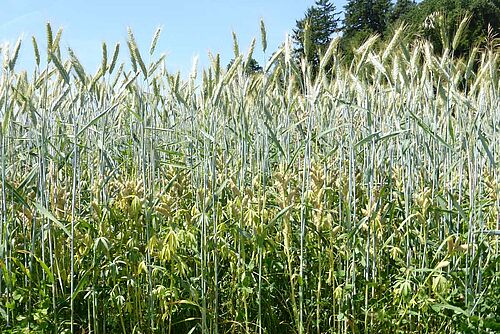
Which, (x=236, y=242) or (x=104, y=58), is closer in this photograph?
(x=104, y=58)

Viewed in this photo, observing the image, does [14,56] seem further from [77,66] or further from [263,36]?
[263,36]

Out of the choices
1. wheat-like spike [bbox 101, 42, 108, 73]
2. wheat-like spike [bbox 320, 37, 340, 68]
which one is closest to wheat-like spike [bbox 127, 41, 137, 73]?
wheat-like spike [bbox 101, 42, 108, 73]

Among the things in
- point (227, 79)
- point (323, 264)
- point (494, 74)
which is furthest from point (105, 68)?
point (494, 74)

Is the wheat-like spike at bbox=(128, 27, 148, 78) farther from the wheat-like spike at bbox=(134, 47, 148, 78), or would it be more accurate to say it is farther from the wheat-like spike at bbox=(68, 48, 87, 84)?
the wheat-like spike at bbox=(68, 48, 87, 84)

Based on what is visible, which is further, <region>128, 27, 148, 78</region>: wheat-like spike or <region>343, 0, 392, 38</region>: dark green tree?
<region>343, 0, 392, 38</region>: dark green tree

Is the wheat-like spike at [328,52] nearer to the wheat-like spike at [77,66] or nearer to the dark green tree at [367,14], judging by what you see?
the wheat-like spike at [77,66]

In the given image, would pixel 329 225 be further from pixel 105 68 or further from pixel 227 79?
pixel 105 68

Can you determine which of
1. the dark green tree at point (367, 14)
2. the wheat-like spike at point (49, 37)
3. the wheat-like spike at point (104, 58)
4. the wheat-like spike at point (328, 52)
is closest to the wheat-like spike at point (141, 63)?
the wheat-like spike at point (104, 58)

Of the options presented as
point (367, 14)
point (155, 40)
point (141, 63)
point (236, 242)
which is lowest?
point (236, 242)

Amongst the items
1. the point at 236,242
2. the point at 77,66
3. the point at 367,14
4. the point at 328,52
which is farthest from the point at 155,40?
the point at 367,14

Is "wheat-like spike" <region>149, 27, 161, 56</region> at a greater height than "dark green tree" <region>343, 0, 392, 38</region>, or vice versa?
"dark green tree" <region>343, 0, 392, 38</region>

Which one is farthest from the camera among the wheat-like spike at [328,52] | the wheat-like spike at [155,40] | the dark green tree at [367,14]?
the dark green tree at [367,14]

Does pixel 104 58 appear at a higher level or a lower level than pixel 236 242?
higher

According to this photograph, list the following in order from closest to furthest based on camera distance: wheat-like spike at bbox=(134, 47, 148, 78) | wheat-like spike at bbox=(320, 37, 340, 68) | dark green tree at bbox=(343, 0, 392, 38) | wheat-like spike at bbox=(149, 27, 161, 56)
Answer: wheat-like spike at bbox=(134, 47, 148, 78) < wheat-like spike at bbox=(149, 27, 161, 56) < wheat-like spike at bbox=(320, 37, 340, 68) < dark green tree at bbox=(343, 0, 392, 38)
